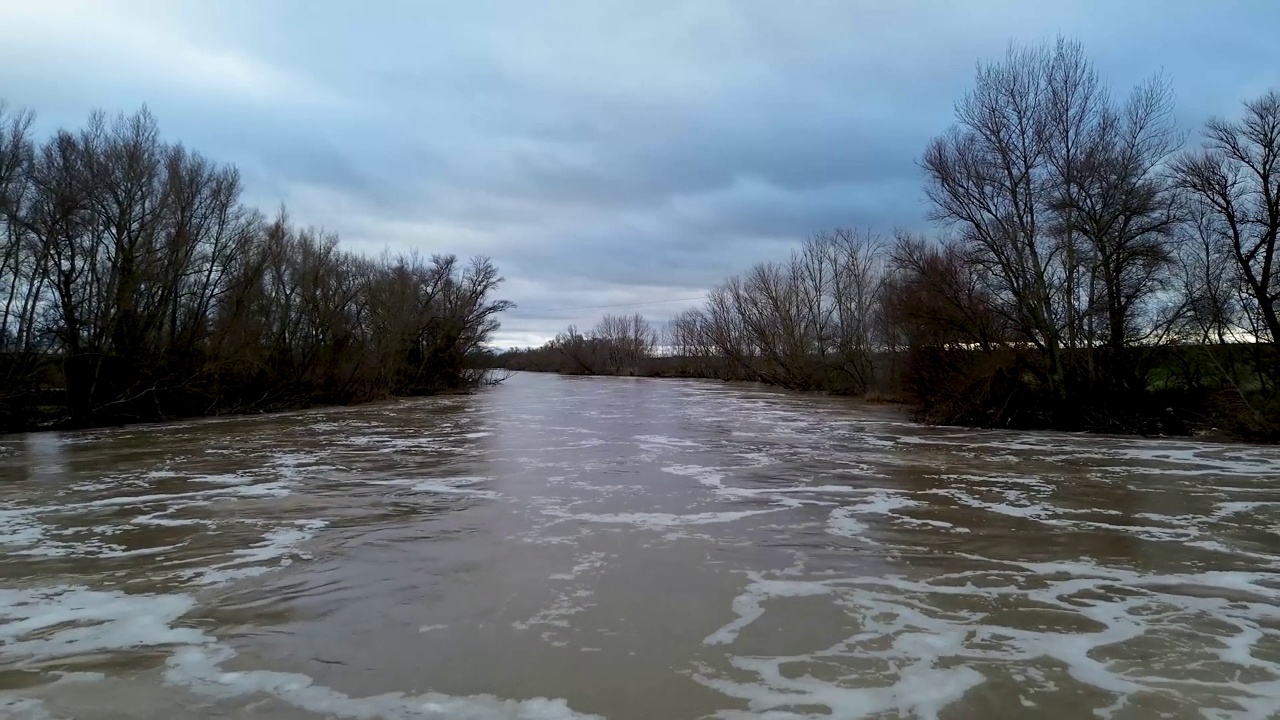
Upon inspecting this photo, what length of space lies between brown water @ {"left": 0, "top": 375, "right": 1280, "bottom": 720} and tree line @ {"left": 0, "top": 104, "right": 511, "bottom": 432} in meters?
7.85

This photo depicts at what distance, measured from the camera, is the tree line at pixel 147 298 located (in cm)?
1695

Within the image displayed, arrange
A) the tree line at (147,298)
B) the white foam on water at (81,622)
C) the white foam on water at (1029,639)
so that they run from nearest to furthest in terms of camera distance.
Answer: the white foam on water at (1029,639), the white foam on water at (81,622), the tree line at (147,298)

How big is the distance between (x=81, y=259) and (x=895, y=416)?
76.5 feet

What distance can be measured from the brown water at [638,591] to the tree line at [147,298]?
309 inches

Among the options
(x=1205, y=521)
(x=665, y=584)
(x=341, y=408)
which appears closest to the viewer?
(x=665, y=584)

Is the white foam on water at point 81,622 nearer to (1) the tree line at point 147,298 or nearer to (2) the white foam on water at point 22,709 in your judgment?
(2) the white foam on water at point 22,709

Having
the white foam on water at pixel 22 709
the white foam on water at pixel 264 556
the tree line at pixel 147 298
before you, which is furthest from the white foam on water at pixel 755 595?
the tree line at pixel 147 298

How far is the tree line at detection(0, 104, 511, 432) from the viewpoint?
1695 centimetres

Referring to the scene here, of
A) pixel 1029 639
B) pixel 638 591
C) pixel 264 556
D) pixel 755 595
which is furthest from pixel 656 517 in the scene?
pixel 1029 639

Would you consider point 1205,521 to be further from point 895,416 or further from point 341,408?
point 341,408

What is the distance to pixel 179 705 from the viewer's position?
354 centimetres

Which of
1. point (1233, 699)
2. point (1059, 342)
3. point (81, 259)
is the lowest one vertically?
point (1233, 699)

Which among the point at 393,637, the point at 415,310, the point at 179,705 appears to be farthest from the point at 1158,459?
the point at 415,310

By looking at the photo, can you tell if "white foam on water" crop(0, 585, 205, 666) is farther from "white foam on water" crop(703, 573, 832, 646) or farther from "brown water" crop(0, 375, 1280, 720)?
"white foam on water" crop(703, 573, 832, 646)
